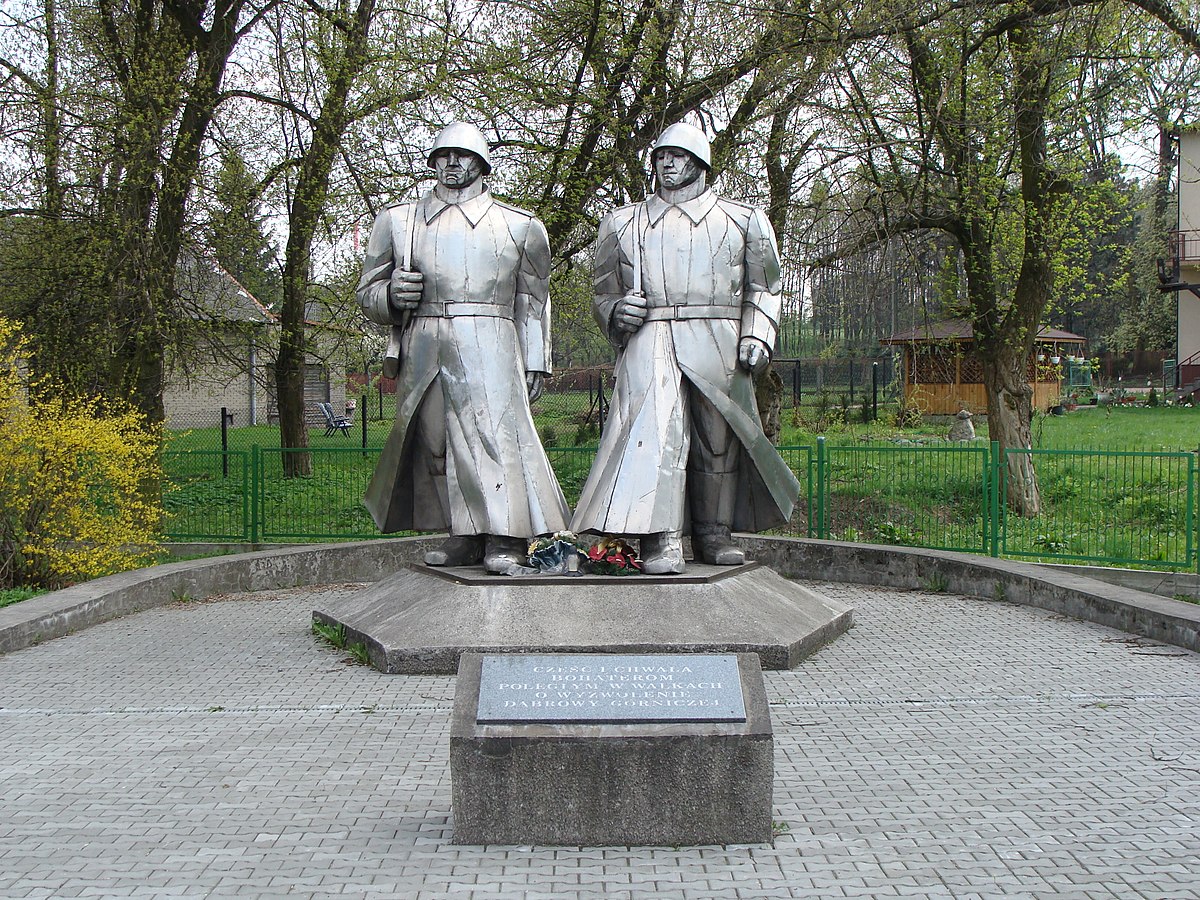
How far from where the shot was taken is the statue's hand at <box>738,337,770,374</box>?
7547mm

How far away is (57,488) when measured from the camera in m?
9.72

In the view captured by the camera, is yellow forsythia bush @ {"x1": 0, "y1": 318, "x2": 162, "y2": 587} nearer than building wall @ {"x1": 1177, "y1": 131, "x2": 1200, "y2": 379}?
→ Yes

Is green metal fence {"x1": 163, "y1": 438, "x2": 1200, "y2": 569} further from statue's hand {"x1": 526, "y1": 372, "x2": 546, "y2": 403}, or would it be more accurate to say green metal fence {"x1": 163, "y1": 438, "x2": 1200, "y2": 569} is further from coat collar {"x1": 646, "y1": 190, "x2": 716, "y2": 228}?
coat collar {"x1": 646, "y1": 190, "x2": 716, "y2": 228}

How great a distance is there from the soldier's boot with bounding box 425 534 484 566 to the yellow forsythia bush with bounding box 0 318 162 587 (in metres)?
3.29

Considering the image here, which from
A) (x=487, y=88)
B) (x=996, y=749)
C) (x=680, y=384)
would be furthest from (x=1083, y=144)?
(x=996, y=749)

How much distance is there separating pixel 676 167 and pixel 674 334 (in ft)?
3.35

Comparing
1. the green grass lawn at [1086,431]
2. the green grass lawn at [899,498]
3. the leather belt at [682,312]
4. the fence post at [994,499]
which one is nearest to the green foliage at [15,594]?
the green grass lawn at [899,498]

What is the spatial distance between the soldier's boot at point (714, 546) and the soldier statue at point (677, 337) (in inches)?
1.0

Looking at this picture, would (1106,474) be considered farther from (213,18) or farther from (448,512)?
(213,18)

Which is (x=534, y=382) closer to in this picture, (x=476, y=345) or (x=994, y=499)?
(x=476, y=345)

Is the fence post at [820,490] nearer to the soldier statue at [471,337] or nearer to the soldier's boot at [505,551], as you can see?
the soldier statue at [471,337]

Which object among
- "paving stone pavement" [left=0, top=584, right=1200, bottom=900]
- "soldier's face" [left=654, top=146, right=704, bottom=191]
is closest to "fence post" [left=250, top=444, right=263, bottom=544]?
"paving stone pavement" [left=0, top=584, right=1200, bottom=900]

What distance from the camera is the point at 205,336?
14.8m

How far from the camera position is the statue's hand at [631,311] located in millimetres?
7504
